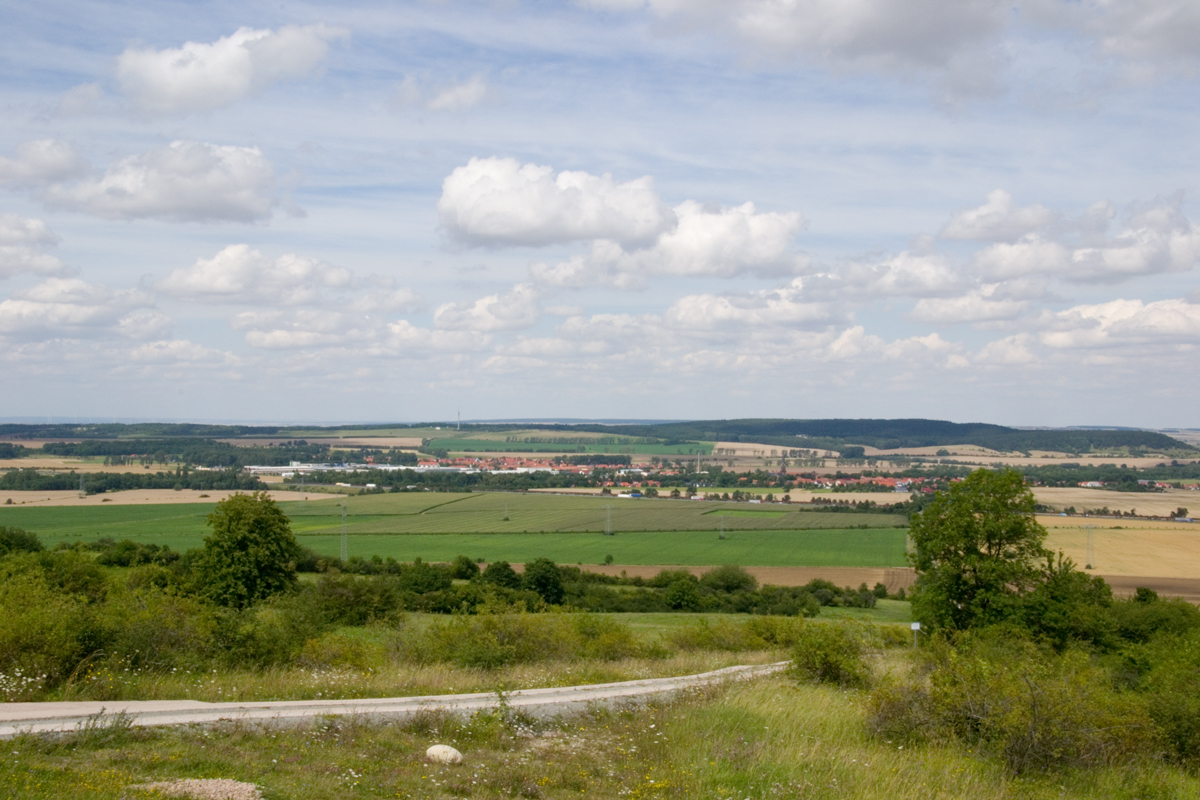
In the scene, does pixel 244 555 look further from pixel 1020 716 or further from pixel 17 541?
pixel 1020 716

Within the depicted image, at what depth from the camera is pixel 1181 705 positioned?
14250mm

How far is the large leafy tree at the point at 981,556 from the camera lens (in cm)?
3088

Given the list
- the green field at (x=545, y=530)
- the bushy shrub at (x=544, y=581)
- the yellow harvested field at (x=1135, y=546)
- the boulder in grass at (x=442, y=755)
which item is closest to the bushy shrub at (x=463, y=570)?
the bushy shrub at (x=544, y=581)

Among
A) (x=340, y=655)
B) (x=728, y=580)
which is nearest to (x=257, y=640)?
(x=340, y=655)

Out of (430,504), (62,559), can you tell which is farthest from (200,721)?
(430,504)

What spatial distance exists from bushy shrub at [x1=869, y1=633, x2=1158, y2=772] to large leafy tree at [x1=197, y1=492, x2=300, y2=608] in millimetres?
32383

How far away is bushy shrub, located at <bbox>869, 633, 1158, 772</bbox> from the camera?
1152 centimetres

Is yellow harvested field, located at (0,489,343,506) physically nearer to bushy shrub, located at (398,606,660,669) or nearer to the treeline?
the treeline

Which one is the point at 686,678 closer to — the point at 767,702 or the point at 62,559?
the point at 767,702

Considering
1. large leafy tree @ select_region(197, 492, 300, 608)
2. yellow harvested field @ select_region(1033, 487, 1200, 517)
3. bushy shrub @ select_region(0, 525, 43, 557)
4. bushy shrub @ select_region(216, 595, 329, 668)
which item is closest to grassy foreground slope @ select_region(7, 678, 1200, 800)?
bushy shrub @ select_region(216, 595, 329, 668)

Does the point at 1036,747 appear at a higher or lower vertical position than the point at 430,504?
higher

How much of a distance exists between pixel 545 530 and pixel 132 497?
61.5 meters

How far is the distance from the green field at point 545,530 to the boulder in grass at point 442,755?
192 ft

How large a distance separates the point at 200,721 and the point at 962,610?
27.9 m
